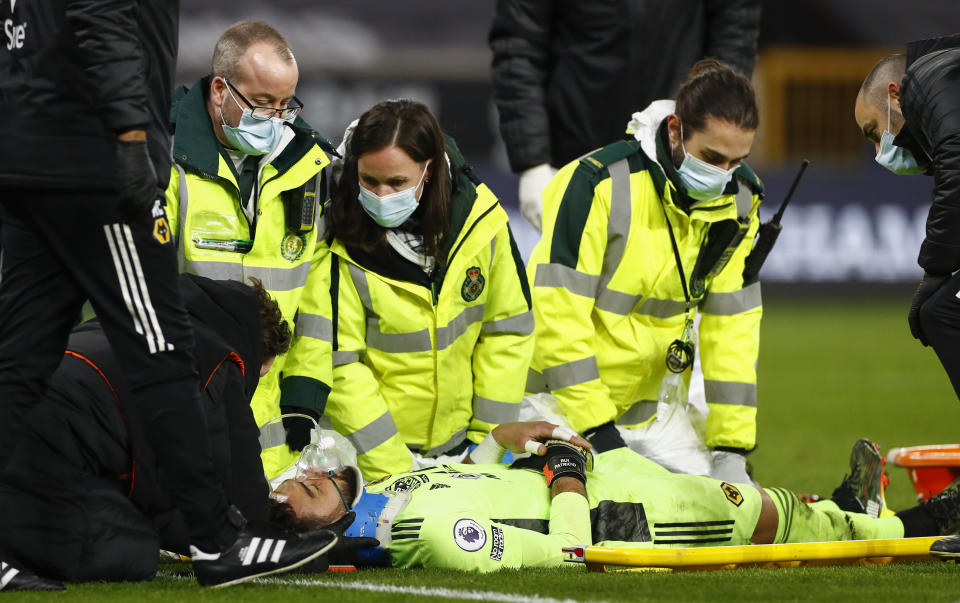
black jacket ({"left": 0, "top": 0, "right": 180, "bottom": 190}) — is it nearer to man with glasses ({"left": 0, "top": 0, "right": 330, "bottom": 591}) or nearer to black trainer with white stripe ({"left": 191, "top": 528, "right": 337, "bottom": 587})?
man with glasses ({"left": 0, "top": 0, "right": 330, "bottom": 591})

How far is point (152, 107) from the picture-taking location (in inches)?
147

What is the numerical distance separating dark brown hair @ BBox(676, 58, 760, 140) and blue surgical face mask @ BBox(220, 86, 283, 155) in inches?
57.2

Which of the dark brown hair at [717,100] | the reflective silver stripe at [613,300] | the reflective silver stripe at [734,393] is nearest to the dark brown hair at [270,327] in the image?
the reflective silver stripe at [613,300]

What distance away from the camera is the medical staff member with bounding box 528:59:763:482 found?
523 centimetres

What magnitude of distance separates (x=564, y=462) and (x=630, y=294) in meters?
1.00

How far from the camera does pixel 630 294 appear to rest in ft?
17.9

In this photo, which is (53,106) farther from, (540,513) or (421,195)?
(540,513)

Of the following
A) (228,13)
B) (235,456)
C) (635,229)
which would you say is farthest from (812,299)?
(235,456)

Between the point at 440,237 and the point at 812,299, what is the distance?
1188 cm

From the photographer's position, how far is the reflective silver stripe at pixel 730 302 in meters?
5.58

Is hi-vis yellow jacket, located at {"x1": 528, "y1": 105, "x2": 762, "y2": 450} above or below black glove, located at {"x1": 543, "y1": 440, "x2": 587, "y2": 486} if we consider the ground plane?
above

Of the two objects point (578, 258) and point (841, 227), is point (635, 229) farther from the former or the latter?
point (841, 227)

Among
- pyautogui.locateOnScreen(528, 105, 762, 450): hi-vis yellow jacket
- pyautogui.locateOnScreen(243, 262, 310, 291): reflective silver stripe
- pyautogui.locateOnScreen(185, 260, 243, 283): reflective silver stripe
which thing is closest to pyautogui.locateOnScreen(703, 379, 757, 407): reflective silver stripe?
pyautogui.locateOnScreen(528, 105, 762, 450): hi-vis yellow jacket

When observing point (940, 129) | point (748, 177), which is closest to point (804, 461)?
point (748, 177)
